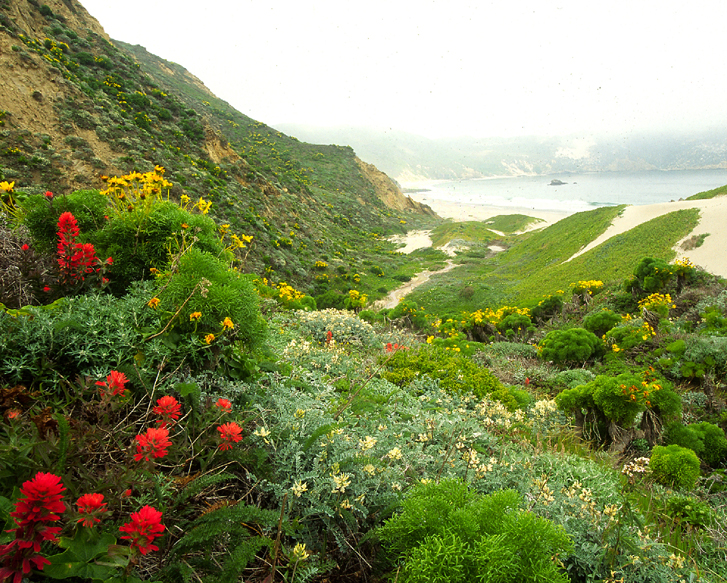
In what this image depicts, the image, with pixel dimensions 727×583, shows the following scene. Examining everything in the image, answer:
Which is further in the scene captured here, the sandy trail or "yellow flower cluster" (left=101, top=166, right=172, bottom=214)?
the sandy trail

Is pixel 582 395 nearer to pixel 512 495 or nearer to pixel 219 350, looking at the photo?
pixel 512 495

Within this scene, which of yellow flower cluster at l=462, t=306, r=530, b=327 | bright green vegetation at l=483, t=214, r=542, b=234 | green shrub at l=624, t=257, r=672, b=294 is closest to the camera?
green shrub at l=624, t=257, r=672, b=294

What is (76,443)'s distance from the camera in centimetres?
142

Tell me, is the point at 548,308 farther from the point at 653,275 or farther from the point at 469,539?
the point at 469,539

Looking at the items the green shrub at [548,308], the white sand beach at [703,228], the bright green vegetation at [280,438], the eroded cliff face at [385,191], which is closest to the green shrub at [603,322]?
the bright green vegetation at [280,438]

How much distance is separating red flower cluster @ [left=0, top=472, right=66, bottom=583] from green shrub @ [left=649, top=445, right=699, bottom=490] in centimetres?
536

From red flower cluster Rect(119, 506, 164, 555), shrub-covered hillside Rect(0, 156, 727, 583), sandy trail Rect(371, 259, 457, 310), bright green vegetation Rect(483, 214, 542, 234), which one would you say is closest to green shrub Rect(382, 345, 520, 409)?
shrub-covered hillside Rect(0, 156, 727, 583)

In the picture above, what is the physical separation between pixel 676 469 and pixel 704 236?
52.1 feet

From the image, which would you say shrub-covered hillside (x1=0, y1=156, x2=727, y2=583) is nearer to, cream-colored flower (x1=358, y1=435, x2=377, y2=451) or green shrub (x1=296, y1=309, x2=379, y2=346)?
cream-colored flower (x1=358, y1=435, x2=377, y2=451)

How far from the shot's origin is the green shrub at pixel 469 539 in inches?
56.5

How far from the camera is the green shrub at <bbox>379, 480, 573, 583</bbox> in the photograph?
1.43m

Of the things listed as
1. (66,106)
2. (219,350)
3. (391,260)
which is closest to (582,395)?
(219,350)

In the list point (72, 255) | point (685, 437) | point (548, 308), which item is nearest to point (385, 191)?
point (548, 308)

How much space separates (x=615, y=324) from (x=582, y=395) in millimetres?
5543
